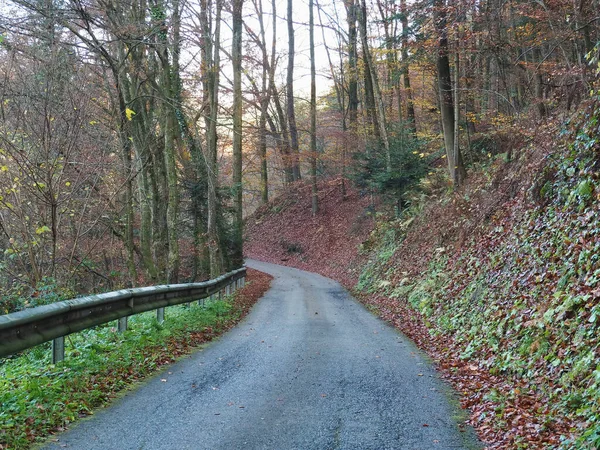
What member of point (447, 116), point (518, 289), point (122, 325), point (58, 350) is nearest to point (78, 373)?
point (58, 350)

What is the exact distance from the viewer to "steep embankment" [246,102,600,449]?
514 cm

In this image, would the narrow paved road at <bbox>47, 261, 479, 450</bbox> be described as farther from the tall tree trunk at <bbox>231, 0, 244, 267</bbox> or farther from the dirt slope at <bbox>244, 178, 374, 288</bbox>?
the dirt slope at <bbox>244, 178, 374, 288</bbox>

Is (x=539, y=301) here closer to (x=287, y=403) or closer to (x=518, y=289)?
(x=518, y=289)

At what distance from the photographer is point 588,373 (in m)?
5.12

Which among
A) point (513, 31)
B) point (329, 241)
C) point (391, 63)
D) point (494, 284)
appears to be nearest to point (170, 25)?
point (494, 284)

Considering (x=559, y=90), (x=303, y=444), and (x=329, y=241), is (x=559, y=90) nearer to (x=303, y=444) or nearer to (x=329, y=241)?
(x=303, y=444)

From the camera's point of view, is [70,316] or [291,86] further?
[291,86]

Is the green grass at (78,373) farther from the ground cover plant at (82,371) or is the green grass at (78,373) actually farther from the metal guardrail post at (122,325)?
the metal guardrail post at (122,325)

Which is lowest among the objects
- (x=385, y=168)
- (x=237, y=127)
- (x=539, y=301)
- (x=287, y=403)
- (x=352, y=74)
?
(x=287, y=403)

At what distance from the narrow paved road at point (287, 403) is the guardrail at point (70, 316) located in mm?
1125

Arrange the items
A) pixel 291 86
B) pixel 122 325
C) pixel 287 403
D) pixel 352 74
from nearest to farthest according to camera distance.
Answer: pixel 287 403
pixel 122 325
pixel 352 74
pixel 291 86

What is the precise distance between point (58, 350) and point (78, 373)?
44 cm

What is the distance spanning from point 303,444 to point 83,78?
963 cm

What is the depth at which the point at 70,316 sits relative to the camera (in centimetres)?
616
